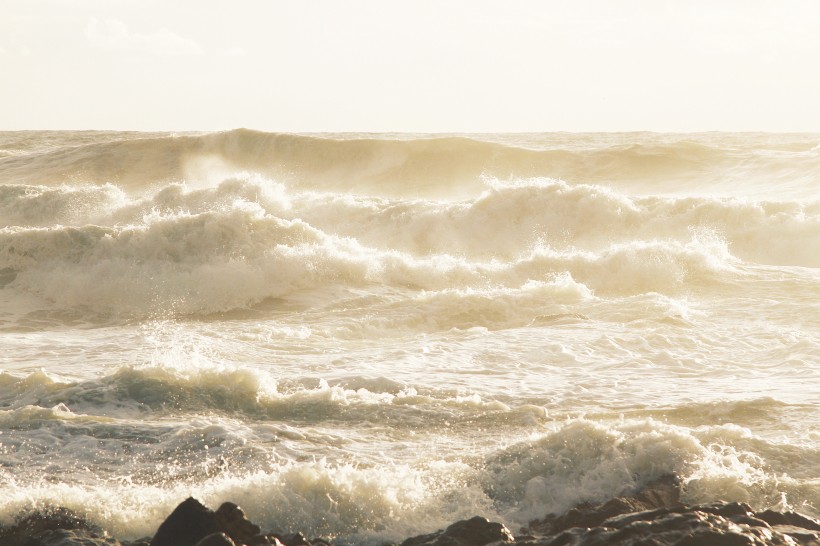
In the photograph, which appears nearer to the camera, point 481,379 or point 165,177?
point 481,379

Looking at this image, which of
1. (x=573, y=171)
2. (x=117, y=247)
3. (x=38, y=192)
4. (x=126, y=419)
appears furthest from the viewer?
(x=573, y=171)

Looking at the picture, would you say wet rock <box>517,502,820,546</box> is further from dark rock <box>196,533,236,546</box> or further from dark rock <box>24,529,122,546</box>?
dark rock <box>24,529,122,546</box>

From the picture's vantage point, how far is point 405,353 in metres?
9.56

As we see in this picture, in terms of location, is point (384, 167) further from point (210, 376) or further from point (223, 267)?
point (210, 376)

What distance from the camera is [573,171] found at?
26.5 metres

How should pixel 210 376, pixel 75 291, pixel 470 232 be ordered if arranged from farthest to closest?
pixel 470 232, pixel 75 291, pixel 210 376

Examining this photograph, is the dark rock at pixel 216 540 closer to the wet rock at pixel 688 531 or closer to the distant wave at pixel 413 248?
the wet rock at pixel 688 531

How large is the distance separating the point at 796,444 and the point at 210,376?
4706mm

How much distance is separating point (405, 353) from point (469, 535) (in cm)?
479

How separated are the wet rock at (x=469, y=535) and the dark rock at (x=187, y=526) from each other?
3.43ft

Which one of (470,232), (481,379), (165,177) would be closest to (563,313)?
(481,379)

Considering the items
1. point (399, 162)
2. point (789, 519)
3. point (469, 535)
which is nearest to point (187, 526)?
point (469, 535)

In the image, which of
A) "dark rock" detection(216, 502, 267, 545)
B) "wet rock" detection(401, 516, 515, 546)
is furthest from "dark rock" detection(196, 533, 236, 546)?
"wet rock" detection(401, 516, 515, 546)

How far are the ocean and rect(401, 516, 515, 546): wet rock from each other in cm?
21
